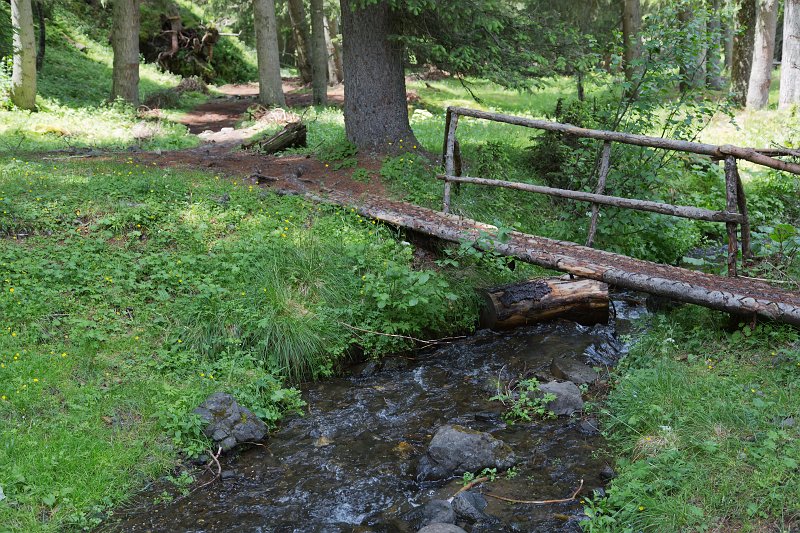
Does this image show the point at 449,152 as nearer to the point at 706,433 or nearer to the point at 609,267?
the point at 609,267

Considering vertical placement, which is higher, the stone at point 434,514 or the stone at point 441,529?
the stone at point 441,529

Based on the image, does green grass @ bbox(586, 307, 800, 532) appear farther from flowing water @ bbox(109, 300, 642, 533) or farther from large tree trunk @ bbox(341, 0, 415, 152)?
large tree trunk @ bbox(341, 0, 415, 152)

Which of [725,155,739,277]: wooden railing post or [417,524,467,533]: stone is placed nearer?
[417,524,467,533]: stone

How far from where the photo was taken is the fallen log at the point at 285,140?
12.7 m

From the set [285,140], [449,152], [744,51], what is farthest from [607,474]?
[744,51]

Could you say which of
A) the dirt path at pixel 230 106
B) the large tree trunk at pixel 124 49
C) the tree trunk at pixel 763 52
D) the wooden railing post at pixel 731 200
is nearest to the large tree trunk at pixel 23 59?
the large tree trunk at pixel 124 49

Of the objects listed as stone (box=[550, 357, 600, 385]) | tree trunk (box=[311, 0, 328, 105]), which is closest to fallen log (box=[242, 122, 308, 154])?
stone (box=[550, 357, 600, 385])

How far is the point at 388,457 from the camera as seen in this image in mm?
5707

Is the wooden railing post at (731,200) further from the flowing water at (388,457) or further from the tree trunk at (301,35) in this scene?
the tree trunk at (301,35)

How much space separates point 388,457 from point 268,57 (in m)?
15.5

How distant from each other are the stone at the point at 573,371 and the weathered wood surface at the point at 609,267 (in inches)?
38.8

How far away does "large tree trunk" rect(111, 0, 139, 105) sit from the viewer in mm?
17078

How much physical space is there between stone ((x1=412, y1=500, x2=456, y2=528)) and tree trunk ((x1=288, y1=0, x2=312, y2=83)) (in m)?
21.7

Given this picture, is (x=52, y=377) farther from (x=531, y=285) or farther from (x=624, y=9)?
(x=624, y=9)
